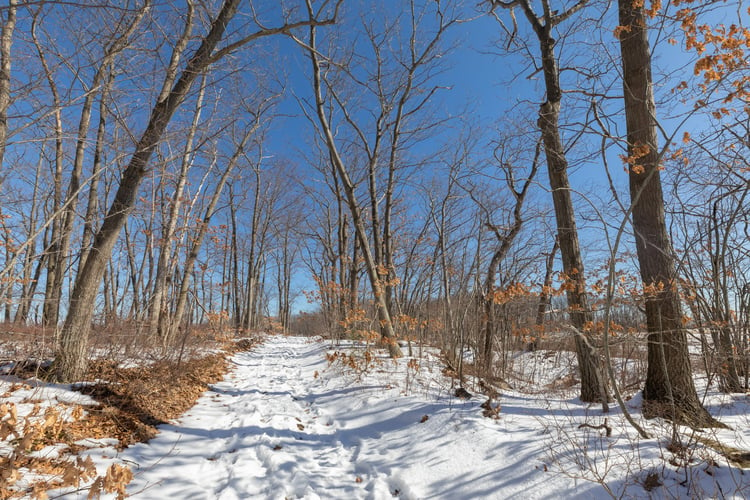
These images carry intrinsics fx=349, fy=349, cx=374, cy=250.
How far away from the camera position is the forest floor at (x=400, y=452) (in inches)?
90.7

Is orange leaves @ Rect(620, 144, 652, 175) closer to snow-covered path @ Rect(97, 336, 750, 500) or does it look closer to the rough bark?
the rough bark

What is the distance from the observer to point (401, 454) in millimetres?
3332

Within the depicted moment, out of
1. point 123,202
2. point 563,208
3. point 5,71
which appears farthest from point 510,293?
point 5,71

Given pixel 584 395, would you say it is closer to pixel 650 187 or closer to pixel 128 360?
pixel 650 187

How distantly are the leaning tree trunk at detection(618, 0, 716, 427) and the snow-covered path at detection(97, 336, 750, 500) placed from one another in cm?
80

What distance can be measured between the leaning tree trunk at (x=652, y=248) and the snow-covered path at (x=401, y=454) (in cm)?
80

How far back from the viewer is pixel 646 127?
13.3ft

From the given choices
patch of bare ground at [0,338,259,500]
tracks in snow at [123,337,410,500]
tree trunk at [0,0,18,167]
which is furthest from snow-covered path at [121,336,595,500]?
tree trunk at [0,0,18,167]

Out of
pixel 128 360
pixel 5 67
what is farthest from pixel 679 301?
pixel 5 67

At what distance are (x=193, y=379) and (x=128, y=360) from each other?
0.99 meters

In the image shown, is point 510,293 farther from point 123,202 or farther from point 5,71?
point 5,71

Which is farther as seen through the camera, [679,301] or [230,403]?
[230,403]

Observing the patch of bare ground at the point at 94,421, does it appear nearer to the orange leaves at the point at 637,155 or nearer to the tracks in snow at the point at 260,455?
the tracks in snow at the point at 260,455

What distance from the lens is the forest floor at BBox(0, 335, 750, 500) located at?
90.7 inches
